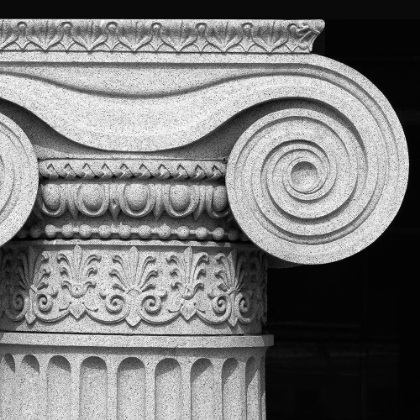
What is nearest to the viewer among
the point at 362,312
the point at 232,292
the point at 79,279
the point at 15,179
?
the point at 15,179

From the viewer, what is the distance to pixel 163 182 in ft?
20.9

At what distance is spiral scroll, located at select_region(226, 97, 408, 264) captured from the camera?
630cm

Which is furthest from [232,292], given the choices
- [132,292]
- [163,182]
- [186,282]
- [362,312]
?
[362,312]

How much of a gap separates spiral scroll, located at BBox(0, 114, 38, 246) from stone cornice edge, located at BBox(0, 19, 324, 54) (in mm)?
519

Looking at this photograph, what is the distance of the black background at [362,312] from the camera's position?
1288 cm

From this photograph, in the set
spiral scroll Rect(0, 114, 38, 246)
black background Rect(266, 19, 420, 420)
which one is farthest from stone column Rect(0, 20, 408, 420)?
black background Rect(266, 19, 420, 420)

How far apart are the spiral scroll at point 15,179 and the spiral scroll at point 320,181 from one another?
109 cm

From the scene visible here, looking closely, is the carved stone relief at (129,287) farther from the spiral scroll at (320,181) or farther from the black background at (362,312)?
the black background at (362,312)

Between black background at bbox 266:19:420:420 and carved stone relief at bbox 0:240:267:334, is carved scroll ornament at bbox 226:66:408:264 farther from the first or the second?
black background at bbox 266:19:420:420

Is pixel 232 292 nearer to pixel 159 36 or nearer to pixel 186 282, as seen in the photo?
pixel 186 282

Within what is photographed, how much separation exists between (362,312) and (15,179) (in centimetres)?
743

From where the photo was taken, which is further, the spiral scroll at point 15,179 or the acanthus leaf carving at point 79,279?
the acanthus leaf carving at point 79,279

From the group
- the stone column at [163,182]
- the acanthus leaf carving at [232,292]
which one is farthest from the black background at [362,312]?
the stone column at [163,182]

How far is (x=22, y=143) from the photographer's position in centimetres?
632
